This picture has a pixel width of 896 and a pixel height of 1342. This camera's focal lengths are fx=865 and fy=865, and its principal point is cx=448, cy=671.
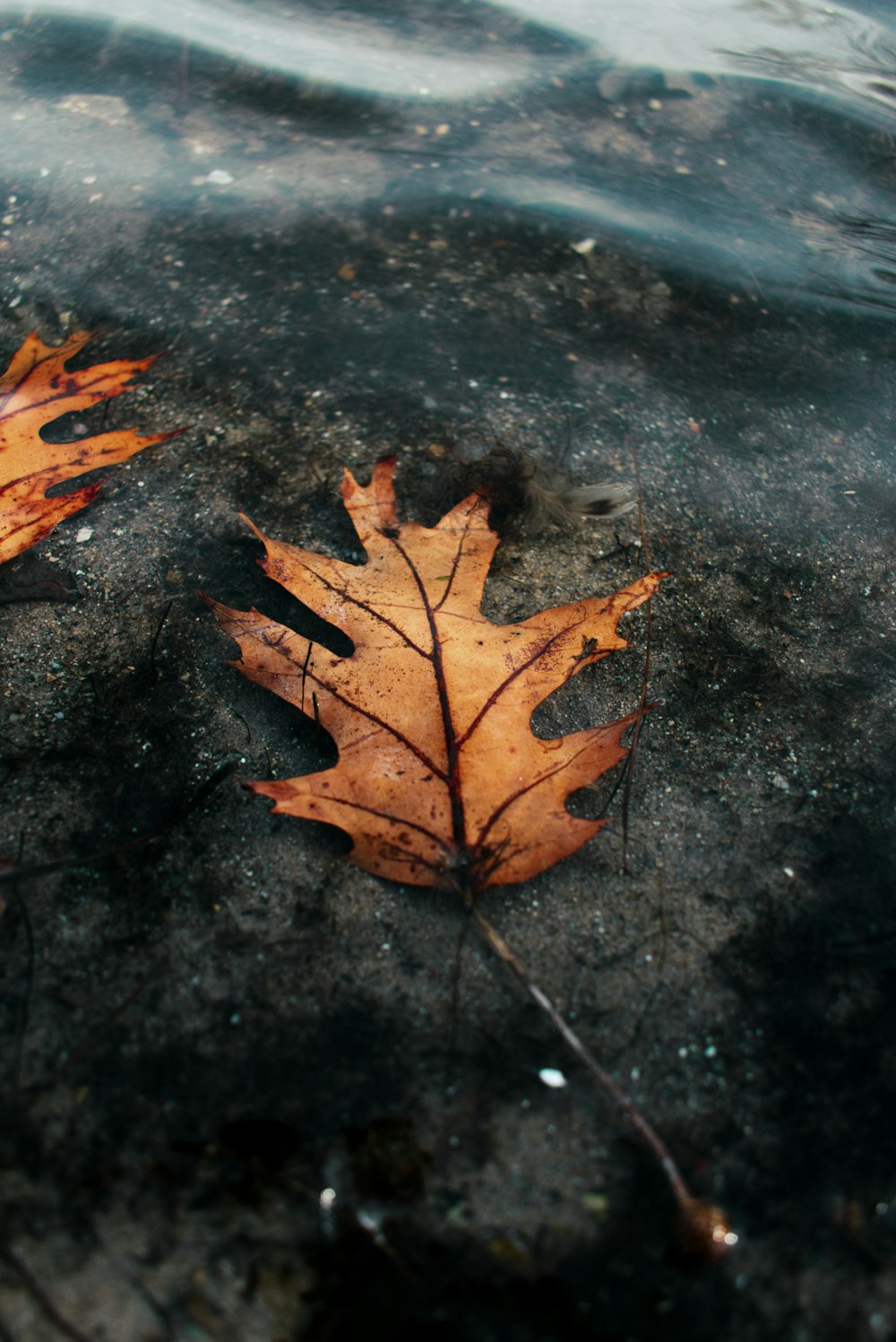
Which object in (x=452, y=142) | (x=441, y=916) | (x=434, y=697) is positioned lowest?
(x=441, y=916)

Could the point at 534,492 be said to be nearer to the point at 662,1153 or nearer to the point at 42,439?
the point at 42,439

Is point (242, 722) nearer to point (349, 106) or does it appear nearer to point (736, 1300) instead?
point (736, 1300)

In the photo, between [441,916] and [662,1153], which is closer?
[662,1153]

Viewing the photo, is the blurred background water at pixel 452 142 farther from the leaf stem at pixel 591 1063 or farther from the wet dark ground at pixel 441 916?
the leaf stem at pixel 591 1063

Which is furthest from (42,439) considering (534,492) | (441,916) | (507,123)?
(507,123)

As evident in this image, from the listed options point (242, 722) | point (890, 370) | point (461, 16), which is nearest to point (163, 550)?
point (242, 722)

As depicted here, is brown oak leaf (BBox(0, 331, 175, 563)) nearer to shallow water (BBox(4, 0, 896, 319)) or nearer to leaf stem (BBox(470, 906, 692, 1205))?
shallow water (BBox(4, 0, 896, 319))

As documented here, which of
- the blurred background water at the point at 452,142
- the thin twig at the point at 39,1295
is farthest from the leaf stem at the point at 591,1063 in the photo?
the blurred background water at the point at 452,142
